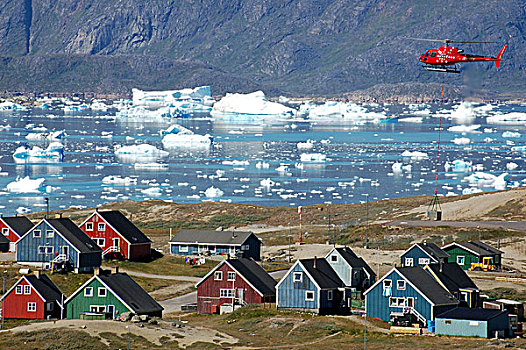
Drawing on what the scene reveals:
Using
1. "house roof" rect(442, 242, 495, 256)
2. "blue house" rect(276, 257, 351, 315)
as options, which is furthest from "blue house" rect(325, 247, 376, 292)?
"house roof" rect(442, 242, 495, 256)

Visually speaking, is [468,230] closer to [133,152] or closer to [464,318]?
[464,318]

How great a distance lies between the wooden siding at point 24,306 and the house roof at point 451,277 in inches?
574

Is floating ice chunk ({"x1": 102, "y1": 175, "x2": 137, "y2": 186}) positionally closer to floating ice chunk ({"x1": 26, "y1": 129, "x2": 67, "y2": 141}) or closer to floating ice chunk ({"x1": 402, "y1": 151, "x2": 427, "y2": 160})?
floating ice chunk ({"x1": 402, "y1": 151, "x2": 427, "y2": 160})

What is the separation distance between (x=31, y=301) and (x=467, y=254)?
22492 mm

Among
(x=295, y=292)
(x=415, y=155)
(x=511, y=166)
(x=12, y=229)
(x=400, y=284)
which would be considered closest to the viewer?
(x=400, y=284)

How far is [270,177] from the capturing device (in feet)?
367

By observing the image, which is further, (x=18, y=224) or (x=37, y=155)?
(x=37, y=155)

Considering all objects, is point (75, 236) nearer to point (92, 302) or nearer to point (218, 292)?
point (218, 292)

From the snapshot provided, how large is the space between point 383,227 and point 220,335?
29823 mm

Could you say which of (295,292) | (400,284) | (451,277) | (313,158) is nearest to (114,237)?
(295,292)

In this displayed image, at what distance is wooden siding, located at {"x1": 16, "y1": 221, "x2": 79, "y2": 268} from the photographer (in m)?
50.5

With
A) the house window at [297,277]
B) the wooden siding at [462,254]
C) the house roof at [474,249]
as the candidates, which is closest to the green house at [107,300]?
the house window at [297,277]

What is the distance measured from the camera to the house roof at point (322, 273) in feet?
137

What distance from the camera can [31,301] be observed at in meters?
40.9
